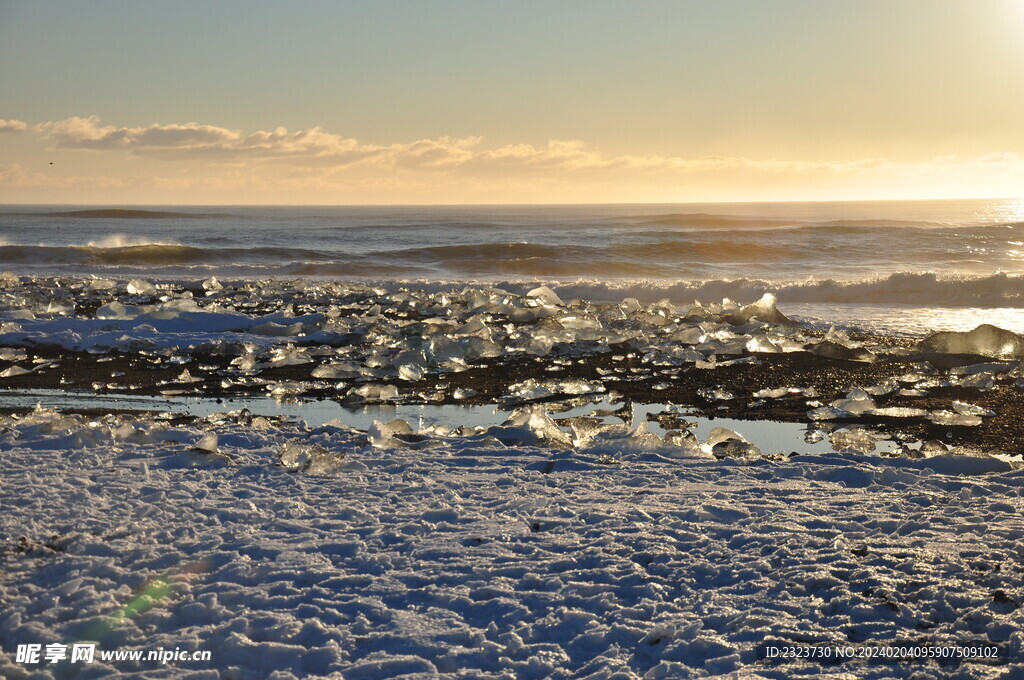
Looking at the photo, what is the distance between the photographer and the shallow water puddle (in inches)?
190

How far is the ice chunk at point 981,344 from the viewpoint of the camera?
22.5 feet

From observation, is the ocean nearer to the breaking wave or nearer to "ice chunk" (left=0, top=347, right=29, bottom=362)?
the breaking wave

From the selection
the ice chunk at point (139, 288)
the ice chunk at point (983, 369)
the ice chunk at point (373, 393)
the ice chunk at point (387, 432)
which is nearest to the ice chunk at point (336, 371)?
the ice chunk at point (373, 393)

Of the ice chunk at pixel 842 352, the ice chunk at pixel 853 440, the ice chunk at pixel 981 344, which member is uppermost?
the ice chunk at pixel 981 344

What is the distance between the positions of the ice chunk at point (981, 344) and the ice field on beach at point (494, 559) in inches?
146

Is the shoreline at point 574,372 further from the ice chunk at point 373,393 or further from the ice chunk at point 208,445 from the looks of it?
the ice chunk at point 208,445

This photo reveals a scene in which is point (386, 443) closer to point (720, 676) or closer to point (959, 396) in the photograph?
point (720, 676)

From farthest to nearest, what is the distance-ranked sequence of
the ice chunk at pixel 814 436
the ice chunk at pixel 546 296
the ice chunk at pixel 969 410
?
the ice chunk at pixel 546 296 → the ice chunk at pixel 969 410 → the ice chunk at pixel 814 436

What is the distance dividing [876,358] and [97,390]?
6511 millimetres

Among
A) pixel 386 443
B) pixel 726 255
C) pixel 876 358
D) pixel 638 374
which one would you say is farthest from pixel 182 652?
pixel 726 255

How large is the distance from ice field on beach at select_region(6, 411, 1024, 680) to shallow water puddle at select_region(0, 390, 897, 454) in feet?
2.64

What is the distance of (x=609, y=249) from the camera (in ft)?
83.4

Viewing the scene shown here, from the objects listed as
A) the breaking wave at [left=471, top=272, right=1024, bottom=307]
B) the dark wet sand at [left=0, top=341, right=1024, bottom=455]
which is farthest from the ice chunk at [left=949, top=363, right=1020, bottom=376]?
the breaking wave at [left=471, top=272, right=1024, bottom=307]

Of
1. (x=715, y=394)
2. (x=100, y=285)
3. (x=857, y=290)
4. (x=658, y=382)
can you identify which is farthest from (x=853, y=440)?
(x=100, y=285)
